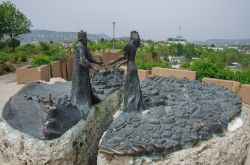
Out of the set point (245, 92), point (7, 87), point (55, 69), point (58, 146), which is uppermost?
point (58, 146)

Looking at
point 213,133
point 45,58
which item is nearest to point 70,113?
point 213,133

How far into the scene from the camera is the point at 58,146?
486cm

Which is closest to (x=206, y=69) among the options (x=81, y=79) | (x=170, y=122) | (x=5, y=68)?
(x=81, y=79)

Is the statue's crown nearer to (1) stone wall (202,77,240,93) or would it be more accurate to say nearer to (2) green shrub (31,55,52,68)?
(1) stone wall (202,77,240,93)

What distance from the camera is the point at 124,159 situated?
438cm

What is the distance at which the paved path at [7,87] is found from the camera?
1260 cm

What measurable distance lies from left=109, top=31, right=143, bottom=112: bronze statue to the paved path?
7002mm

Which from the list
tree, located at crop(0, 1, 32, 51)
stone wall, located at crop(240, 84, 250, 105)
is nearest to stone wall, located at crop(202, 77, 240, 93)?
stone wall, located at crop(240, 84, 250, 105)

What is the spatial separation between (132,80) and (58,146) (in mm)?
1535

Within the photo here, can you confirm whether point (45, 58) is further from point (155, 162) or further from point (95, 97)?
point (155, 162)

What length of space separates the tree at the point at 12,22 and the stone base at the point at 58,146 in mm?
24445

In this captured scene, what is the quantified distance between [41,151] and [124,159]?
124 centimetres

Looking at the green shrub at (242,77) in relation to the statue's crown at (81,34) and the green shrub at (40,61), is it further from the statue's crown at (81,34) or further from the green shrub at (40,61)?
the green shrub at (40,61)

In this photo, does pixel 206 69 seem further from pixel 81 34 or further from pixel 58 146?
pixel 58 146
